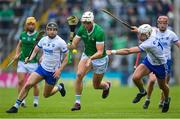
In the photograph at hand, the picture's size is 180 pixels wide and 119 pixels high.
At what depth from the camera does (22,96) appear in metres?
20.5

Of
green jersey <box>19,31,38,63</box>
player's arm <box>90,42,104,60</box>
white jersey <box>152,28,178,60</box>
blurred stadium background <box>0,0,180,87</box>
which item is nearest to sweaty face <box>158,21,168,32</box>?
white jersey <box>152,28,178,60</box>

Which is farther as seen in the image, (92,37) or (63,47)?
(92,37)

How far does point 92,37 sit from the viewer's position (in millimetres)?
21266

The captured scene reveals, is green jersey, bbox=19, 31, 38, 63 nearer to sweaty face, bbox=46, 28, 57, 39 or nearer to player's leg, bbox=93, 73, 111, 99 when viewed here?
player's leg, bbox=93, 73, 111, 99

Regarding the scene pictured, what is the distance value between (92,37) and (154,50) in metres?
1.78

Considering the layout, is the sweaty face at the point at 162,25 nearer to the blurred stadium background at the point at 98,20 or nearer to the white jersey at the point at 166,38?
the white jersey at the point at 166,38

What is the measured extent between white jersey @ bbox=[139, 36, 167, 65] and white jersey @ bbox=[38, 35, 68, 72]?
86.5 inches

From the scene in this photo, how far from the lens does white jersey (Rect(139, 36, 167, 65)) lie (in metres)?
20.5

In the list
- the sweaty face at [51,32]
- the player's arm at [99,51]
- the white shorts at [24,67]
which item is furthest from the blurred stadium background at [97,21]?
the sweaty face at [51,32]

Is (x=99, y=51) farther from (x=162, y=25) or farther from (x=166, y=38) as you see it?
(x=166, y=38)

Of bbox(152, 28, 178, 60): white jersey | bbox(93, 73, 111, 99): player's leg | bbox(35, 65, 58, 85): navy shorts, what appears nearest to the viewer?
bbox(35, 65, 58, 85): navy shorts

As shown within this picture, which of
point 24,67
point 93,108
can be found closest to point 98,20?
point 24,67

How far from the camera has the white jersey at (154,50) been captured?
20.5 m

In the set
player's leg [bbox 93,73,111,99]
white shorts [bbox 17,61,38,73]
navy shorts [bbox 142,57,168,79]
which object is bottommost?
player's leg [bbox 93,73,111,99]
